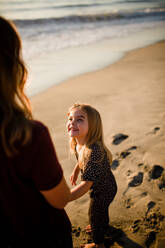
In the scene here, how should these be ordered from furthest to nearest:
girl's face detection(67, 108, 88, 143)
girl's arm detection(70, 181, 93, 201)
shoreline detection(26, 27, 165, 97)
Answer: shoreline detection(26, 27, 165, 97) < girl's face detection(67, 108, 88, 143) < girl's arm detection(70, 181, 93, 201)

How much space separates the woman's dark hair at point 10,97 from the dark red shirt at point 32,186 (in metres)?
0.05

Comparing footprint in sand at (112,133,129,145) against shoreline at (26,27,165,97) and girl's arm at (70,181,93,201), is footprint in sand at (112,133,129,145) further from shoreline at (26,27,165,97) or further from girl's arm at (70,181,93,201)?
shoreline at (26,27,165,97)

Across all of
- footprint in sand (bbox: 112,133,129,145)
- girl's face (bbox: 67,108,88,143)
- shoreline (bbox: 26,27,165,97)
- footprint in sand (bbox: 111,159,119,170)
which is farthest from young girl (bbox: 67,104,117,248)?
shoreline (bbox: 26,27,165,97)

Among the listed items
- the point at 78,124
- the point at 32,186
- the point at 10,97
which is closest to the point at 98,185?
the point at 78,124

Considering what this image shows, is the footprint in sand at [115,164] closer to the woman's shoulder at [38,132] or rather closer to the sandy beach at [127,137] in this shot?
the sandy beach at [127,137]

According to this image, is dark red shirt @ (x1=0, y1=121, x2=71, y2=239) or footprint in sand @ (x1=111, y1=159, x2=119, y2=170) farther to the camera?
footprint in sand @ (x1=111, y1=159, x2=119, y2=170)

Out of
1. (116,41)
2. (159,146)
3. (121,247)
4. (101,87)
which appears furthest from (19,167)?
(116,41)

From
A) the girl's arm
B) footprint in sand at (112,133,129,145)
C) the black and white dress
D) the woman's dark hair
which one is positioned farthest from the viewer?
footprint in sand at (112,133,129,145)

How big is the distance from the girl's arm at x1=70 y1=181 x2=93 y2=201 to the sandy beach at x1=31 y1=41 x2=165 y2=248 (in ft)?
2.57

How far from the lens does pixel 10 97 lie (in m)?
1.02

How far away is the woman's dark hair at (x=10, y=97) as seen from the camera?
0.96m

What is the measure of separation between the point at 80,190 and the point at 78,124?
23.6 inches

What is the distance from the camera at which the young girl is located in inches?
77.4

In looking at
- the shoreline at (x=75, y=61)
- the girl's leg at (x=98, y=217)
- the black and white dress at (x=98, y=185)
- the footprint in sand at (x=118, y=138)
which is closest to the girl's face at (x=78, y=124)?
the black and white dress at (x=98, y=185)
